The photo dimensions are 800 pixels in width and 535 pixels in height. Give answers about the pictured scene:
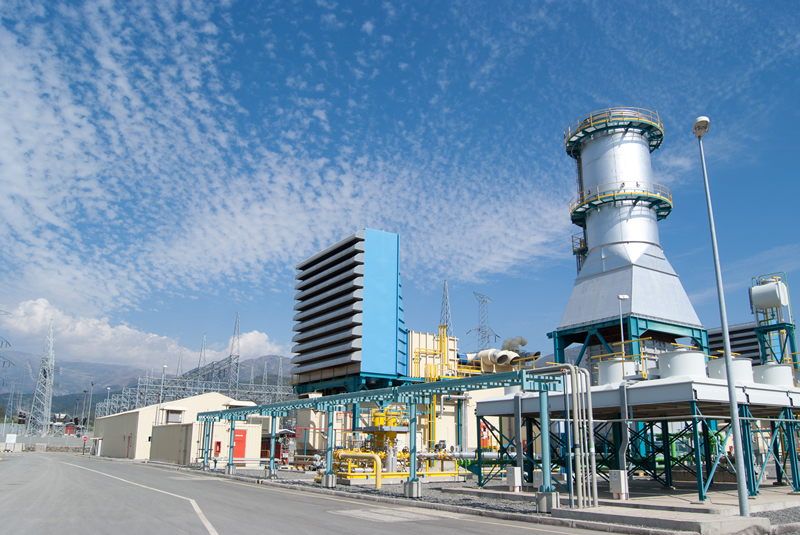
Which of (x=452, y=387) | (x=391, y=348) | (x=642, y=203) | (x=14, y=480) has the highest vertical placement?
(x=642, y=203)

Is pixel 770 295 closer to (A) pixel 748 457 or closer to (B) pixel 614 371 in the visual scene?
(B) pixel 614 371

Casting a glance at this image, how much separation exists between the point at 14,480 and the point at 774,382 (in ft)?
111

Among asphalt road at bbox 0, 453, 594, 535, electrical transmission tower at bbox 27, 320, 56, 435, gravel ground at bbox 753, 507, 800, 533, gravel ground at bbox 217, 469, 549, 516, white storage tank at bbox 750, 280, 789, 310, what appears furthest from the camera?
electrical transmission tower at bbox 27, 320, 56, 435

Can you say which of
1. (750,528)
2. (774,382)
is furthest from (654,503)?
(774,382)

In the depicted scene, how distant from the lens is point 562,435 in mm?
28844

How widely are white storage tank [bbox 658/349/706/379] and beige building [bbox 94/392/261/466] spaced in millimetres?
30466

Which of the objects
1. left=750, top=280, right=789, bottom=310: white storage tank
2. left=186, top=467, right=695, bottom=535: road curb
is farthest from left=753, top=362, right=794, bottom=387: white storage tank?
left=186, top=467, right=695, bottom=535: road curb

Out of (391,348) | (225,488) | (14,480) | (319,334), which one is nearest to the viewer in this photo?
(225,488)

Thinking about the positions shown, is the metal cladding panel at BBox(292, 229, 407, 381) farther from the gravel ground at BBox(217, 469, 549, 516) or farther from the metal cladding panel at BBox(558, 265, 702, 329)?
the gravel ground at BBox(217, 469, 549, 516)

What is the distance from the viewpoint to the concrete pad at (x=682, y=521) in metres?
12.5

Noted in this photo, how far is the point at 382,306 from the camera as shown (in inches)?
2068

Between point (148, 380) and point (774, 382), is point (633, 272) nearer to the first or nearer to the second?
point (774, 382)

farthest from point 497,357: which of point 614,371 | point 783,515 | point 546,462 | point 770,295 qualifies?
point 783,515

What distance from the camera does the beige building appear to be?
4641 cm
